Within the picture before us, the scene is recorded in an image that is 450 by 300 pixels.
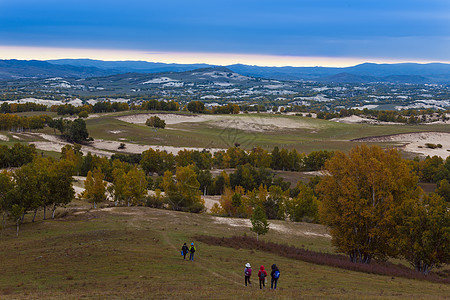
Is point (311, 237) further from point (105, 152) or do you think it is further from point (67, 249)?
point (105, 152)

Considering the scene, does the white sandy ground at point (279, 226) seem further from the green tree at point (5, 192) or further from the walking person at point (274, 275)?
the walking person at point (274, 275)

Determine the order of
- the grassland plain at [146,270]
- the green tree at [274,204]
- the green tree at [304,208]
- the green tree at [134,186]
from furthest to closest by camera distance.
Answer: the green tree at [274,204] → the green tree at [304,208] → the green tree at [134,186] → the grassland plain at [146,270]

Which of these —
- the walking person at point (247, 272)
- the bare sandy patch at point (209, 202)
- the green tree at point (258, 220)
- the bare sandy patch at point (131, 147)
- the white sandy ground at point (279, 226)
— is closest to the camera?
the walking person at point (247, 272)

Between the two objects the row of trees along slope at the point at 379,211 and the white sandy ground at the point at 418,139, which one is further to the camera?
the white sandy ground at the point at 418,139

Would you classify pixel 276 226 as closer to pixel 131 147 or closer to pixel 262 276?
pixel 262 276

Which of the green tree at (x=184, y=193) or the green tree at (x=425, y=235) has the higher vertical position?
the green tree at (x=425, y=235)

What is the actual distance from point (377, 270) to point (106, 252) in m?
23.0

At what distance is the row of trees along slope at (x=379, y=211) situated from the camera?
36594 millimetres

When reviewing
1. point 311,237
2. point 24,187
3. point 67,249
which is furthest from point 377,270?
point 24,187

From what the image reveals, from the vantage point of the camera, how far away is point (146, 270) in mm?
28391

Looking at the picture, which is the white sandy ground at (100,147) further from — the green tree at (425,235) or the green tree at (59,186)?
the green tree at (425,235)

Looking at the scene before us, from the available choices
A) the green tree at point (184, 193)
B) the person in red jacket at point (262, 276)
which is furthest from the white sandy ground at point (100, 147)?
the person in red jacket at point (262, 276)

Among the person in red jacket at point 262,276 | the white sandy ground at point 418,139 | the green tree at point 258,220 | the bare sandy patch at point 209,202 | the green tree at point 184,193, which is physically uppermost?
the person in red jacket at point 262,276

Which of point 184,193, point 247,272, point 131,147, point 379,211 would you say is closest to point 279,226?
point 379,211
